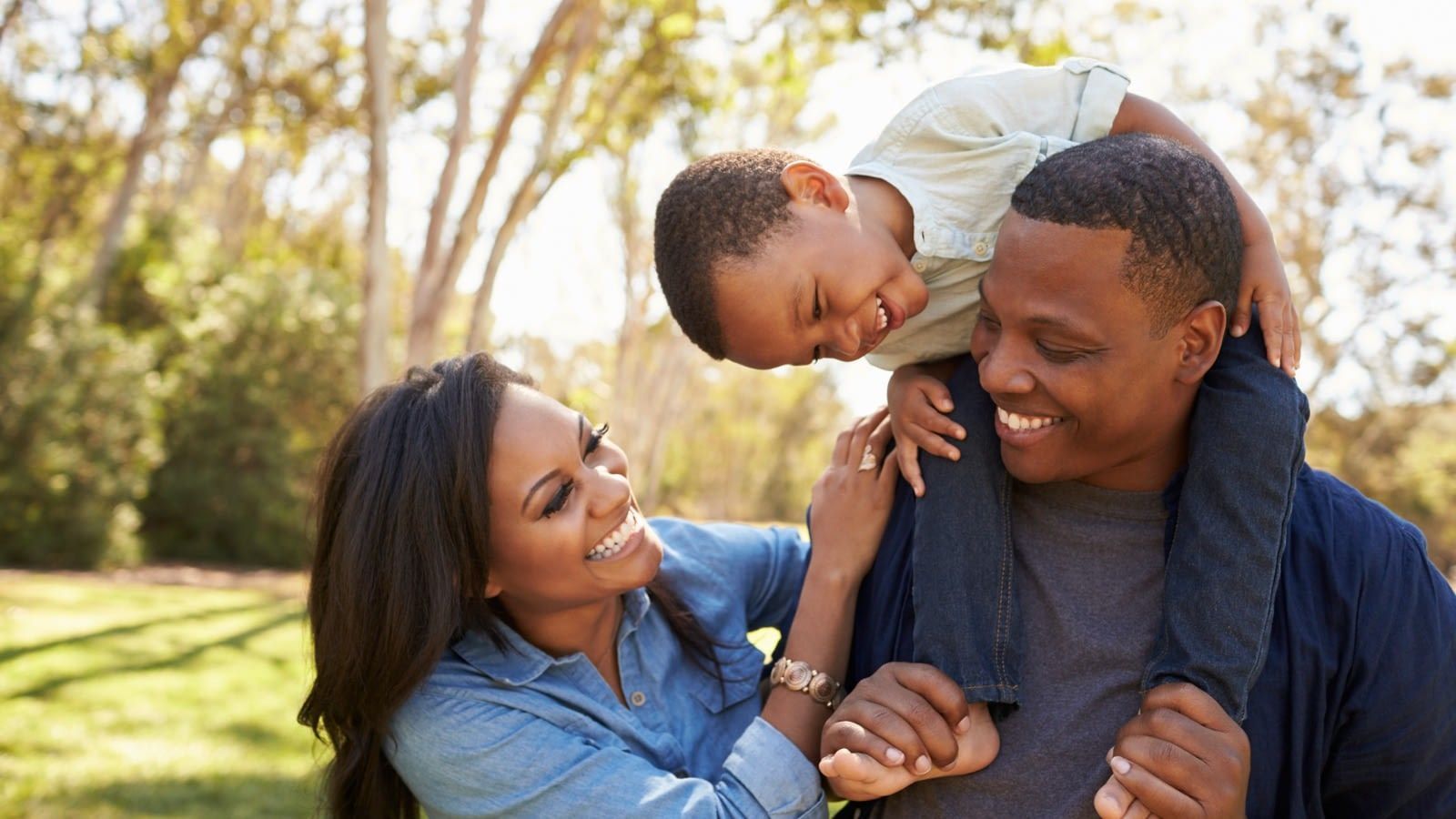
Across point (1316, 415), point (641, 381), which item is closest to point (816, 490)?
point (641, 381)

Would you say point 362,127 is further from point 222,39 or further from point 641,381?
point 641,381

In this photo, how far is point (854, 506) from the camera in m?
2.88

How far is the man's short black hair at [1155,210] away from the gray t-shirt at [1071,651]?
18.7 inches

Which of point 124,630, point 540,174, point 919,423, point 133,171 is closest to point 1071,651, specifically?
point 919,423

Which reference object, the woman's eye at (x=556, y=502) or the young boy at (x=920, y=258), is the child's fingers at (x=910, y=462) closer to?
the young boy at (x=920, y=258)

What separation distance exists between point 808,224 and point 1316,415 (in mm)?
30245

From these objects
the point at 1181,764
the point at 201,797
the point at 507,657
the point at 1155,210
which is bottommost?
the point at 201,797

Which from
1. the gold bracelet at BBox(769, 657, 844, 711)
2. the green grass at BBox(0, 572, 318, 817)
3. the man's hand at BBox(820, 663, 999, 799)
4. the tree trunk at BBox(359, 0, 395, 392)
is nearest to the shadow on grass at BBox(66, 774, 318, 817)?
the green grass at BBox(0, 572, 318, 817)

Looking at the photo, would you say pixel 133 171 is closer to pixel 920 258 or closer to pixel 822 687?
pixel 920 258

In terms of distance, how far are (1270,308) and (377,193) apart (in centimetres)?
642

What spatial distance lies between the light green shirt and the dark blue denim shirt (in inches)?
39.5

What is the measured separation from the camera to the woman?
2.63 meters

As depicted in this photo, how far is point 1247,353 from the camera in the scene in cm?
246

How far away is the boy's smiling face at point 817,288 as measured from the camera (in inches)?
117
